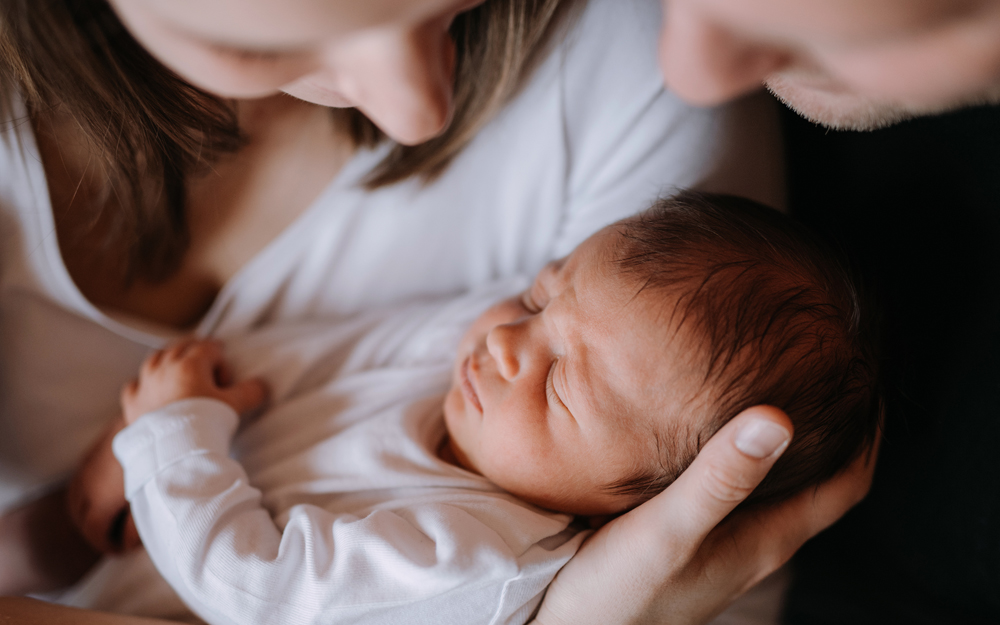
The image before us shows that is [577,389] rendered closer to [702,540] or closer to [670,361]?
[670,361]

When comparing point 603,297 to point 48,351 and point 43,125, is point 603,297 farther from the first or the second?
point 48,351

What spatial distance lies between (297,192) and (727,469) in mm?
828

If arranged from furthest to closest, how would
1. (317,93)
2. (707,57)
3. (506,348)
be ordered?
(506,348) < (317,93) < (707,57)

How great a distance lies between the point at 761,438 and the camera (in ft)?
2.20

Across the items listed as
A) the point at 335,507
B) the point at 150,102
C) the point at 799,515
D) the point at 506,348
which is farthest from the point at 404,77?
the point at 799,515

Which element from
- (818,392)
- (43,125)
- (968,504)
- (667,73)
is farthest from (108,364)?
(968,504)

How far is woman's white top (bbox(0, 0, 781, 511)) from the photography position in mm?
950

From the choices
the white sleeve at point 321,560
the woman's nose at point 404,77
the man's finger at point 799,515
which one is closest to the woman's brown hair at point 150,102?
the woman's nose at point 404,77

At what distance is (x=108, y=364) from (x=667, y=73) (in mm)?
1064

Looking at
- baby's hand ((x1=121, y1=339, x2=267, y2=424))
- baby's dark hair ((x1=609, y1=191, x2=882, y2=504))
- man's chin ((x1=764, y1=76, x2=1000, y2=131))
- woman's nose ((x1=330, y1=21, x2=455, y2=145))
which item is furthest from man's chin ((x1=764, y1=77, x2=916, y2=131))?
baby's hand ((x1=121, y1=339, x2=267, y2=424))

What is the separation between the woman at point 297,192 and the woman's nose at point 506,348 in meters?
0.28

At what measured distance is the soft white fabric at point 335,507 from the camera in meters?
0.80

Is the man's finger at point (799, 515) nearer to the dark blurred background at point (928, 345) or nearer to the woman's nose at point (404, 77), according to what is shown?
the dark blurred background at point (928, 345)

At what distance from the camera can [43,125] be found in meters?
0.82
